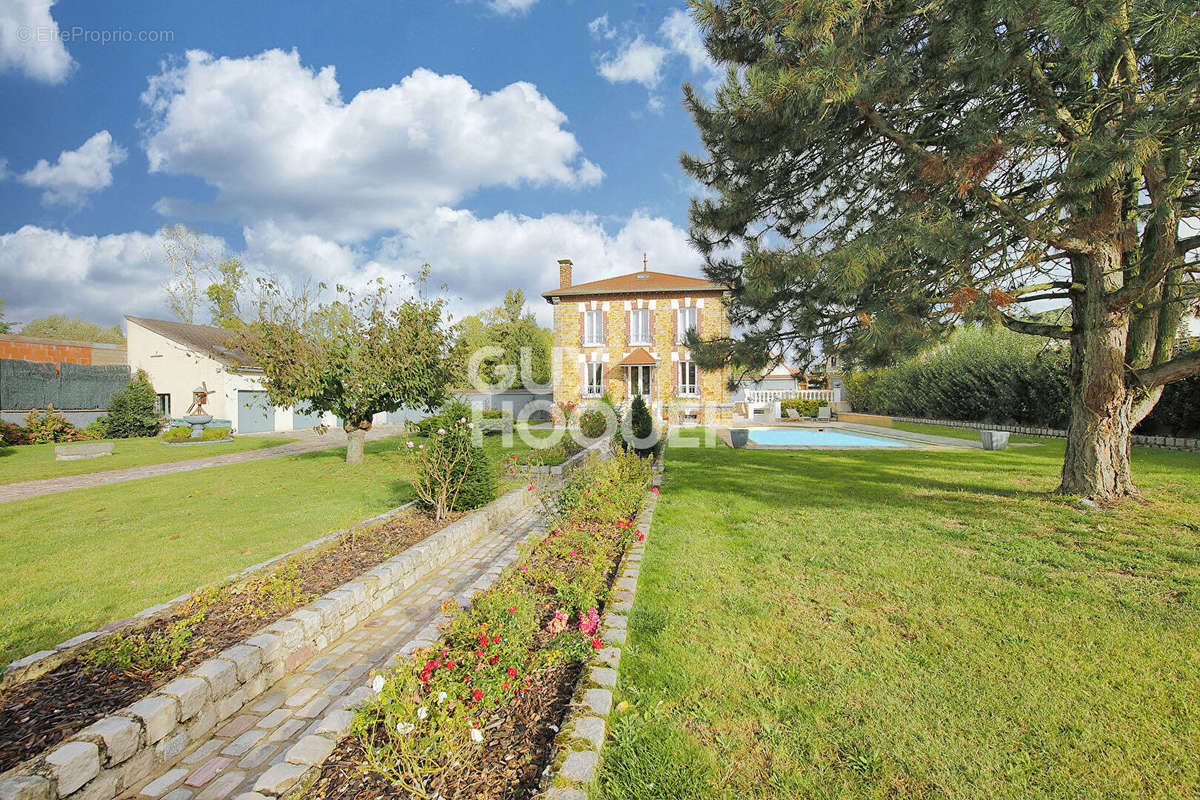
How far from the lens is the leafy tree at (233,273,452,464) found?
11.2 m

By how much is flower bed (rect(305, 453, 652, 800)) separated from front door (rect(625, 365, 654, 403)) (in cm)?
1982

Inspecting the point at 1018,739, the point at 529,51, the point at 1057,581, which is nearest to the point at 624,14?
the point at 529,51

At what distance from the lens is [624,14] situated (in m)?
10.3

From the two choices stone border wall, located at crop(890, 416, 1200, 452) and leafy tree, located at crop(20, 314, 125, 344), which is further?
leafy tree, located at crop(20, 314, 125, 344)

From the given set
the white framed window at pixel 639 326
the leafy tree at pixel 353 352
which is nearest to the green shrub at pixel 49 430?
the leafy tree at pixel 353 352

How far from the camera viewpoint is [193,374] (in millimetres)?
21562

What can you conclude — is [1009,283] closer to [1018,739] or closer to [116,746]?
[1018,739]

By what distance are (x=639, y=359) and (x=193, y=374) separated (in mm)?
19384

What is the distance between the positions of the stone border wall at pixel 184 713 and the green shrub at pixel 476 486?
8.38 ft

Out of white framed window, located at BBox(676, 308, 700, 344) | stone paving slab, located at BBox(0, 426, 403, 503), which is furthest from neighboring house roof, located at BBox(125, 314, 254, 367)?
white framed window, located at BBox(676, 308, 700, 344)

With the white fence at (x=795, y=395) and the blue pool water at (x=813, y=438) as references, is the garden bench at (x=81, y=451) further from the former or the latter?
the white fence at (x=795, y=395)

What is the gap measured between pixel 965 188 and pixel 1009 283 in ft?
7.46

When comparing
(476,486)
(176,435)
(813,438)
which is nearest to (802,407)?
(813,438)

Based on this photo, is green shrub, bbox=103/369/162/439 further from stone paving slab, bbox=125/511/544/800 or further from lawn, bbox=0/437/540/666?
stone paving slab, bbox=125/511/544/800
